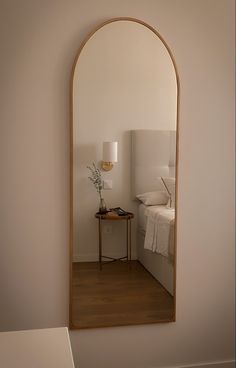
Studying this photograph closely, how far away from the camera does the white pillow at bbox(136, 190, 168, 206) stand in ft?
7.77

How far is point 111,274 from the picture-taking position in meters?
2.38

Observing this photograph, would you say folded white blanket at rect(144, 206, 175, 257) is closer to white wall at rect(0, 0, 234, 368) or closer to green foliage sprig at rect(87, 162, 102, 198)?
white wall at rect(0, 0, 234, 368)

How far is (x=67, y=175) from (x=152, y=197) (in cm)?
47

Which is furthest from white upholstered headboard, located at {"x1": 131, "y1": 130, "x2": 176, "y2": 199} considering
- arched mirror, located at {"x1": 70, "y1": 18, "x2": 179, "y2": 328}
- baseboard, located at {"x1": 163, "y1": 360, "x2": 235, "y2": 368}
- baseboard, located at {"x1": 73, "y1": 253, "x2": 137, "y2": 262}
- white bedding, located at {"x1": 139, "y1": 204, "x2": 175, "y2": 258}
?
baseboard, located at {"x1": 163, "y1": 360, "x2": 235, "y2": 368}

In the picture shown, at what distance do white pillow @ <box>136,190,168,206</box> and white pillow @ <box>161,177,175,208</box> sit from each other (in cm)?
3

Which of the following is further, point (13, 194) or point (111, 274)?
point (111, 274)

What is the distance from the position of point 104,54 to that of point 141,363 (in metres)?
1.68

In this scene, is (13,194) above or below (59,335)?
above

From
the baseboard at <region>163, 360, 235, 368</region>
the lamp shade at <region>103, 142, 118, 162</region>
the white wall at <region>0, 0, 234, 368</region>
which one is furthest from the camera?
the baseboard at <region>163, 360, 235, 368</region>

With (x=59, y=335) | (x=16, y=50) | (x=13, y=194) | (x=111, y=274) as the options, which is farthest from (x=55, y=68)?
(x=59, y=335)

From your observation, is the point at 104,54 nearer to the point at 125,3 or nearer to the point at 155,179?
the point at 125,3

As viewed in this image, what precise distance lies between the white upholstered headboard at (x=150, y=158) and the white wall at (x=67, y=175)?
0.29 ft

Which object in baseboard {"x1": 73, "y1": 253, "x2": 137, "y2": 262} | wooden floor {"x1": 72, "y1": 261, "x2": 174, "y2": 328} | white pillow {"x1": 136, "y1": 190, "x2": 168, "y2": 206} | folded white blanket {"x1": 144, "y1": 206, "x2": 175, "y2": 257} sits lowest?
wooden floor {"x1": 72, "y1": 261, "x2": 174, "y2": 328}

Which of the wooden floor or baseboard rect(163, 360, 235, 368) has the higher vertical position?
the wooden floor
